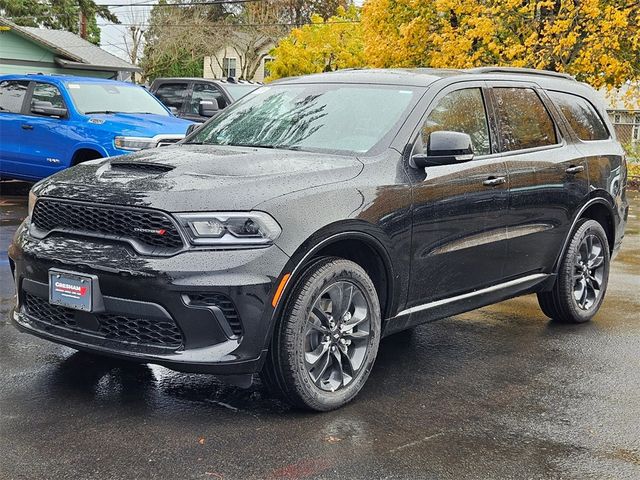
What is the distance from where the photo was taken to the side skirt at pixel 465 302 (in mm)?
5113

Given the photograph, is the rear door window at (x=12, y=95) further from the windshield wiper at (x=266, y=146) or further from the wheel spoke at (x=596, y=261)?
the wheel spoke at (x=596, y=261)

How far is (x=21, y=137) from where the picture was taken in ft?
41.7

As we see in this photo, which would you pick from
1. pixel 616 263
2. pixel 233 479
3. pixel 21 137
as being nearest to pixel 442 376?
pixel 233 479

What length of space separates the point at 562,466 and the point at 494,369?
155 centimetres

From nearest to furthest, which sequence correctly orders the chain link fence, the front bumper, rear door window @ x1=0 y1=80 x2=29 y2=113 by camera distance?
the front bumper < rear door window @ x1=0 y1=80 x2=29 y2=113 < the chain link fence

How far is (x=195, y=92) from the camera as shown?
1669cm

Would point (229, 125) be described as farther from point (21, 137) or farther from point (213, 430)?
point (21, 137)

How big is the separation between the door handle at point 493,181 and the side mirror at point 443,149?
468 mm

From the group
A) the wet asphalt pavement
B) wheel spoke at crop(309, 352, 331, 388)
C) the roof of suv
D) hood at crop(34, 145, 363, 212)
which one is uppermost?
the roof of suv

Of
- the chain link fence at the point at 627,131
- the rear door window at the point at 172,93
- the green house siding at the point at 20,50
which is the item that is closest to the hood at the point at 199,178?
the rear door window at the point at 172,93

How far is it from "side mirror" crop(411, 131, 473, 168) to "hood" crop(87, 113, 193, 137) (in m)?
7.04

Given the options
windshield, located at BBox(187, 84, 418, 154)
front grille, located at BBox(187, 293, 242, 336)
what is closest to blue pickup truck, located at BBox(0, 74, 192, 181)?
windshield, located at BBox(187, 84, 418, 154)

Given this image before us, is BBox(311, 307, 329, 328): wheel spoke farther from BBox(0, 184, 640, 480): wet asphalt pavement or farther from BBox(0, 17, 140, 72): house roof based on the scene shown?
BBox(0, 17, 140, 72): house roof

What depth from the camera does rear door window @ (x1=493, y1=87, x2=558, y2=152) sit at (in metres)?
5.94
